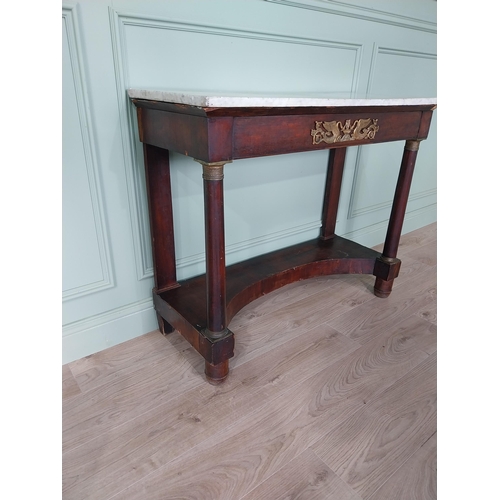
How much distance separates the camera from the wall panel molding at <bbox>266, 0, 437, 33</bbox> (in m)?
1.32

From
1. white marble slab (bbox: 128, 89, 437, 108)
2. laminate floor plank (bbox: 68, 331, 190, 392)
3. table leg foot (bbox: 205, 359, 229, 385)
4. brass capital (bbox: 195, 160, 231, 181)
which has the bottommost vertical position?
laminate floor plank (bbox: 68, 331, 190, 392)

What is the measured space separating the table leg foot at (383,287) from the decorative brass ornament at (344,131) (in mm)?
653

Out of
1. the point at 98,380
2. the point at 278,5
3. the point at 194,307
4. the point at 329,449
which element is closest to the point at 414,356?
the point at 329,449

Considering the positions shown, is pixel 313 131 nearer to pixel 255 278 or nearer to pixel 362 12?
pixel 255 278

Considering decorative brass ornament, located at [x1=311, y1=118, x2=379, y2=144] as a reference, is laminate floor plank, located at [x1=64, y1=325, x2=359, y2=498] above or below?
below

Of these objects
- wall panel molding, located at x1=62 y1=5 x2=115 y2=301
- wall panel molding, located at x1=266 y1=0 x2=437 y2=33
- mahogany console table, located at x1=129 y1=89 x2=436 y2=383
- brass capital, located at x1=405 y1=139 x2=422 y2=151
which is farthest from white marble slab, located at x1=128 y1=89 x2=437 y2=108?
wall panel molding, located at x1=266 y1=0 x2=437 y2=33

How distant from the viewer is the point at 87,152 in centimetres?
105

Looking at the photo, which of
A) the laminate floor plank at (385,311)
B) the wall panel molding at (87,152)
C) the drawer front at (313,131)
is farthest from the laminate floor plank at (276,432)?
the drawer front at (313,131)

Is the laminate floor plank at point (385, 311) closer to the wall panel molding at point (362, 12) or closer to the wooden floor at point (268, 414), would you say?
the wooden floor at point (268, 414)

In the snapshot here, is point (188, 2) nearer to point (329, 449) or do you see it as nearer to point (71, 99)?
point (71, 99)

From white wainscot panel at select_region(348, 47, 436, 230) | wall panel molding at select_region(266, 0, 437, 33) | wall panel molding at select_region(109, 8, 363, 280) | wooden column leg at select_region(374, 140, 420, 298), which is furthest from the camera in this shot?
white wainscot panel at select_region(348, 47, 436, 230)

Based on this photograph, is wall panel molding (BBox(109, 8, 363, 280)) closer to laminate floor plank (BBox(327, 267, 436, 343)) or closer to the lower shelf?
the lower shelf

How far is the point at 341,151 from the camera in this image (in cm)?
164

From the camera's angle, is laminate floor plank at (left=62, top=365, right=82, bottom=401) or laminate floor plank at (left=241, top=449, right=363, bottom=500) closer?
laminate floor plank at (left=241, top=449, right=363, bottom=500)
